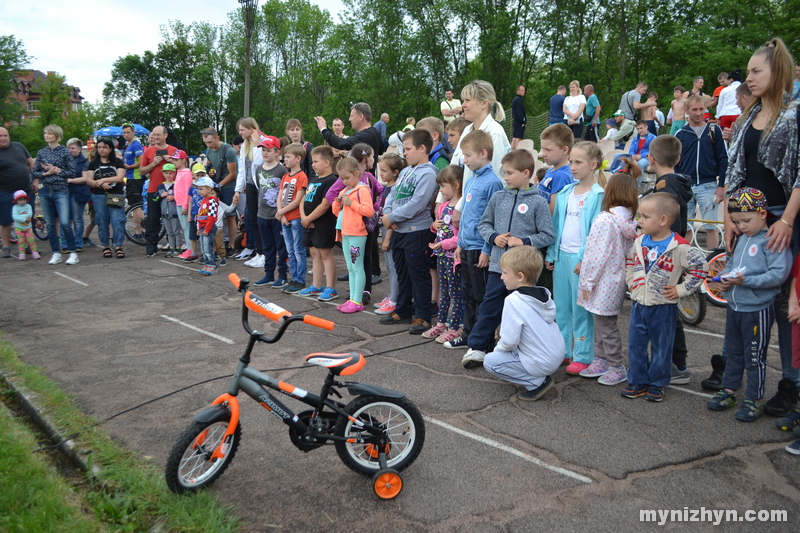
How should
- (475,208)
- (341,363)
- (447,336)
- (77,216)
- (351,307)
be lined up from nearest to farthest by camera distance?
(341,363) → (475,208) → (447,336) → (351,307) → (77,216)

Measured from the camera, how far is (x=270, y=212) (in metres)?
8.80

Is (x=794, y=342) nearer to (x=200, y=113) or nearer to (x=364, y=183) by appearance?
(x=364, y=183)

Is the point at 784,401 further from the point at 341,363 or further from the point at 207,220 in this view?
the point at 207,220

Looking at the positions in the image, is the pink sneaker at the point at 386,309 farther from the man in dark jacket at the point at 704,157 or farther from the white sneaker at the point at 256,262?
the man in dark jacket at the point at 704,157

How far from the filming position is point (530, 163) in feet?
16.7

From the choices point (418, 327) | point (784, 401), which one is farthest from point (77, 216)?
point (784, 401)

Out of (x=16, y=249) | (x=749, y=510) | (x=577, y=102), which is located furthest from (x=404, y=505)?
(x=577, y=102)

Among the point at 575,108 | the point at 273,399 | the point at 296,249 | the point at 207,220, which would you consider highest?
the point at 575,108

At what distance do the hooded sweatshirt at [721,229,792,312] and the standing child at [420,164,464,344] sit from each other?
2522 mm

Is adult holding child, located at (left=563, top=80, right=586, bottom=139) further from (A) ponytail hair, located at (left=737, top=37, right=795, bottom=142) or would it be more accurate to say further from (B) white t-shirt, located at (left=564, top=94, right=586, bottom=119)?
(A) ponytail hair, located at (left=737, top=37, right=795, bottom=142)

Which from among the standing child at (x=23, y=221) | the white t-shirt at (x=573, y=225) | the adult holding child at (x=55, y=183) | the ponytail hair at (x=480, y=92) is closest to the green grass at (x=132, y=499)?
the white t-shirt at (x=573, y=225)

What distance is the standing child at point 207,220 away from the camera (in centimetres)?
944

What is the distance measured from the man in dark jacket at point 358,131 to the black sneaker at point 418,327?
3238 millimetres

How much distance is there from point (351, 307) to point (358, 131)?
9.93ft
